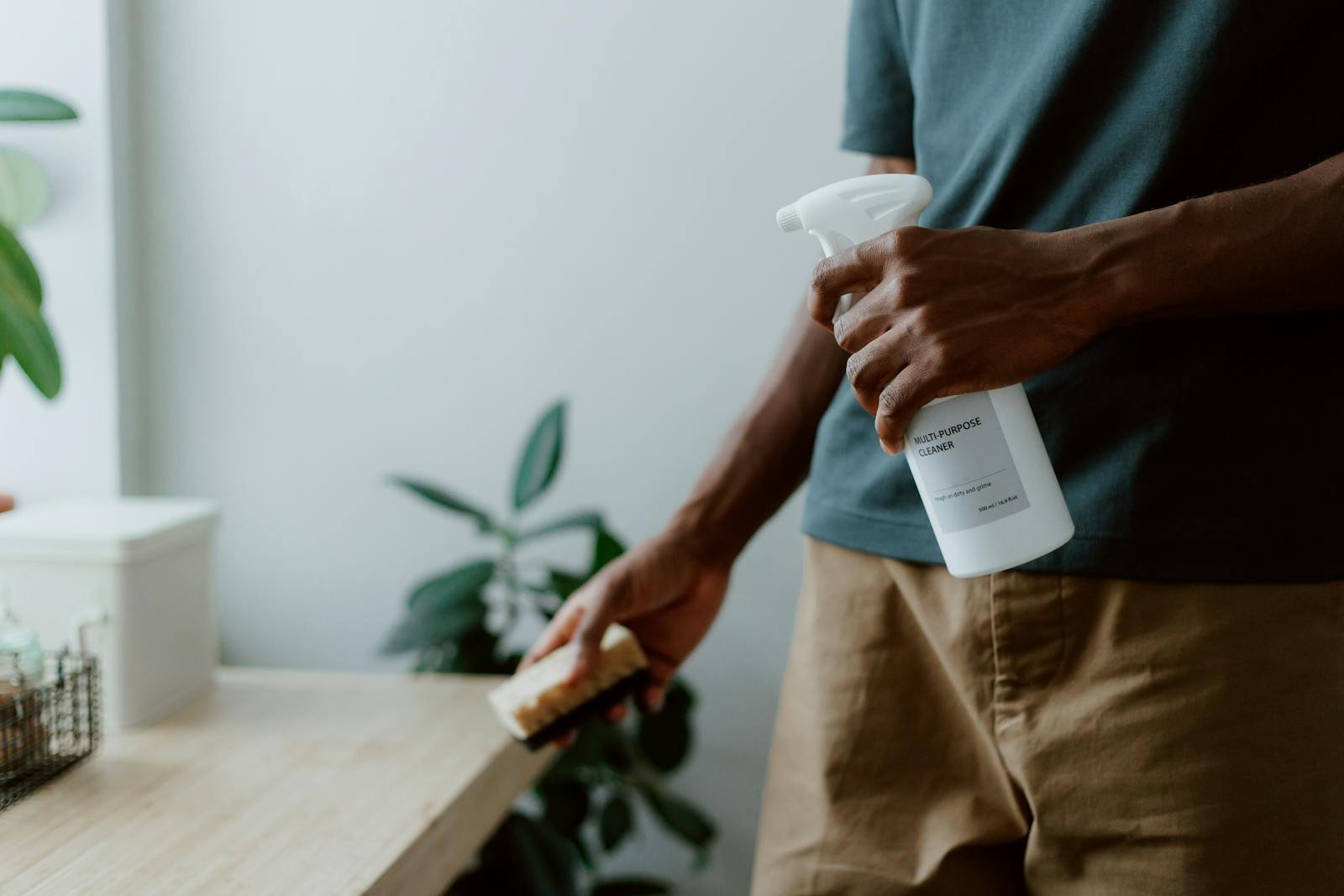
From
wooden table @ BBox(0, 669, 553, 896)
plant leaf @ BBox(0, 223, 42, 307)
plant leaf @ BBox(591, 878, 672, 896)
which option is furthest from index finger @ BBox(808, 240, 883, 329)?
plant leaf @ BBox(591, 878, 672, 896)

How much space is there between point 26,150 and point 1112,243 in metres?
1.33

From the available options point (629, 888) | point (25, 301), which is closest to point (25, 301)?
point (25, 301)

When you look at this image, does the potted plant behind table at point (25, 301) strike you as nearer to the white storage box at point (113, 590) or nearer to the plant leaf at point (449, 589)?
the white storage box at point (113, 590)

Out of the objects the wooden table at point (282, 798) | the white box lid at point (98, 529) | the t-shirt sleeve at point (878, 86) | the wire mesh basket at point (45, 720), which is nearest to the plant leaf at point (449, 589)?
the wooden table at point (282, 798)

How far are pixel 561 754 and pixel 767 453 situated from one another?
666mm

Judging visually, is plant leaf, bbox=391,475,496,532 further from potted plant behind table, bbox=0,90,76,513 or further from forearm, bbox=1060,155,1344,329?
forearm, bbox=1060,155,1344,329

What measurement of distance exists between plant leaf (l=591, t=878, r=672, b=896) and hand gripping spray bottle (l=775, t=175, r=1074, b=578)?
3.43ft

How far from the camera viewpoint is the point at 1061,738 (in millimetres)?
591

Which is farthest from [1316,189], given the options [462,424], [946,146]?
[462,424]

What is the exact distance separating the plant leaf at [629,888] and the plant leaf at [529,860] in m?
0.11

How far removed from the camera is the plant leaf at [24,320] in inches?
31.9

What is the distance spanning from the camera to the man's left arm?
19.5 inches

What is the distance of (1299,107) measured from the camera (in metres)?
0.54

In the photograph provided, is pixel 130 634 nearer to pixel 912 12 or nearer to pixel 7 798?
pixel 7 798
